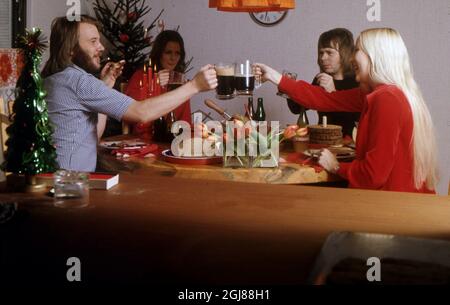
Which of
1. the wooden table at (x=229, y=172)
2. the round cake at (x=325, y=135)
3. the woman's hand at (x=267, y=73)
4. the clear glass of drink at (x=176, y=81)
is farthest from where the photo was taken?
the woman's hand at (x=267, y=73)

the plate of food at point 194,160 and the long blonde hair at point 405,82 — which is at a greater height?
the long blonde hair at point 405,82

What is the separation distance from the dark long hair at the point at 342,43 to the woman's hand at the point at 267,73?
1.69 m

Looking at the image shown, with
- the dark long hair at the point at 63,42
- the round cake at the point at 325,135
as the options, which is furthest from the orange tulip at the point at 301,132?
the dark long hair at the point at 63,42

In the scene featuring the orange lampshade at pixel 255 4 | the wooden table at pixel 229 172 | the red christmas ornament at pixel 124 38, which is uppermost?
the red christmas ornament at pixel 124 38

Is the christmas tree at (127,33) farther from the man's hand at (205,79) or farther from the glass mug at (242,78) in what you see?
the man's hand at (205,79)

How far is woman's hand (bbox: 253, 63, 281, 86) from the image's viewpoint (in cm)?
356

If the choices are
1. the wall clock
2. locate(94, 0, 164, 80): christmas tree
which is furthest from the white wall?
locate(94, 0, 164, 80): christmas tree

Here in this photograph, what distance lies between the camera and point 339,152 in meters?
2.88

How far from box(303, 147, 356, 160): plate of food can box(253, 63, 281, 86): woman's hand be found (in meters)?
0.77

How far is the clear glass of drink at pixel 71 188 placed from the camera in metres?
1.64

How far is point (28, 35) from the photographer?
1.73 meters

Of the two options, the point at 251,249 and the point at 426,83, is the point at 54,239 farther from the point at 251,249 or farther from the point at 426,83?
the point at 426,83

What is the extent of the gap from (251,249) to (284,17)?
472 cm

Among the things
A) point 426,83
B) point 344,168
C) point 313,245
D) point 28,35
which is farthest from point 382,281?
point 426,83
